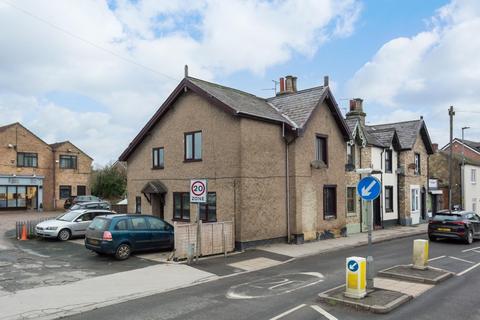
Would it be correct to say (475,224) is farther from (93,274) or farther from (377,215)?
(93,274)

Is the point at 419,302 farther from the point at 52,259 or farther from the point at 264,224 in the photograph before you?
the point at 52,259

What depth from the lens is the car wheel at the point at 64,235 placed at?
19.5 meters

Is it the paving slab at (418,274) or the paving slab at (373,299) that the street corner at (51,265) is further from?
the paving slab at (418,274)

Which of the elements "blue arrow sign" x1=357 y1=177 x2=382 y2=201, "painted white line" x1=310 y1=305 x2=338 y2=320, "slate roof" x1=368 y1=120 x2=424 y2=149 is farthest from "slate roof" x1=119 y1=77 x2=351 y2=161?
"painted white line" x1=310 y1=305 x2=338 y2=320


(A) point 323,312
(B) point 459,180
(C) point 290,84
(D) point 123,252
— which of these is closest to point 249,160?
(D) point 123,252

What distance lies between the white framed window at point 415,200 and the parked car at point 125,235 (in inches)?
793

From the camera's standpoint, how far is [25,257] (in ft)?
49.2

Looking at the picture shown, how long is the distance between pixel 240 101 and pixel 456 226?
12126 mm

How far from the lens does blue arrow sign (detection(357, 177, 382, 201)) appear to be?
366 inches

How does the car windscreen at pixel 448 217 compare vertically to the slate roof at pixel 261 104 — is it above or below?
below

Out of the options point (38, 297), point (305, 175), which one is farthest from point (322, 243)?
point (38, 297)

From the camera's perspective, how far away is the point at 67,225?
19719mm

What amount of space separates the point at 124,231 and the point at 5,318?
6.80 meters

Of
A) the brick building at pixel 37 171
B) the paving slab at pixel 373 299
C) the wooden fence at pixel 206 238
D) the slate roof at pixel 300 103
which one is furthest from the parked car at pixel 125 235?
the brick building at pixel 37 171
